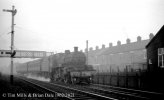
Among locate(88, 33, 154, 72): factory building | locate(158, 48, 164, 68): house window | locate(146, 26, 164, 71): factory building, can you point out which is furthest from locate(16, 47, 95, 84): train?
locate(88, 33, 154, 72): factory building

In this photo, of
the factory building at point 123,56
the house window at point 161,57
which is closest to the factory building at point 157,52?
the house window at point 161,57

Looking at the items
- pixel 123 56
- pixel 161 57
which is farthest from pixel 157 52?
pixel 123 56

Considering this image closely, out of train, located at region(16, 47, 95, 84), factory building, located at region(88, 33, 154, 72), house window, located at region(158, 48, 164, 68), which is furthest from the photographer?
factory building, located at region(88, 33, 154, 72)

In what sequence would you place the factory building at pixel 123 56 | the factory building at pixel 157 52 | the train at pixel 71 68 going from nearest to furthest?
the factory building at pixel 157 52, the train at pixel 71 68, the factory building at pixel 123 56

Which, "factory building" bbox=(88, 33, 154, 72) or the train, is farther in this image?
"factory building" bbox=(88, 33, 154, 72)

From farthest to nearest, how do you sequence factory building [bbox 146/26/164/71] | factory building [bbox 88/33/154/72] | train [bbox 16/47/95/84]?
factory building [bbox 88/33/154/72] < train [bbox 16/47/95/84] < factory building [bbox 146/26/164/71]

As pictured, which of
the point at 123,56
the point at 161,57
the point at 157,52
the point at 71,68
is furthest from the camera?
the point at 123,56

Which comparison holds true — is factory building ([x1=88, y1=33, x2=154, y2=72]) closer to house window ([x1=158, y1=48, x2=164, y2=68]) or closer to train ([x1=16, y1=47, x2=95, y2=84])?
train ([x1=16, y1=47, x2=95, y2=84])

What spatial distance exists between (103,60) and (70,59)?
38.7 m

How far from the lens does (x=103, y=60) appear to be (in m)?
60.8

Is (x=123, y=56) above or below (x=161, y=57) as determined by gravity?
above

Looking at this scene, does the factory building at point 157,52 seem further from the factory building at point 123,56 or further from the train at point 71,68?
the factory building at point 123,56

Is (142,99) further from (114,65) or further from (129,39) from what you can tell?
(129,39)

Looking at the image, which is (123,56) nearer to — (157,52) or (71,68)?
(157,52)
